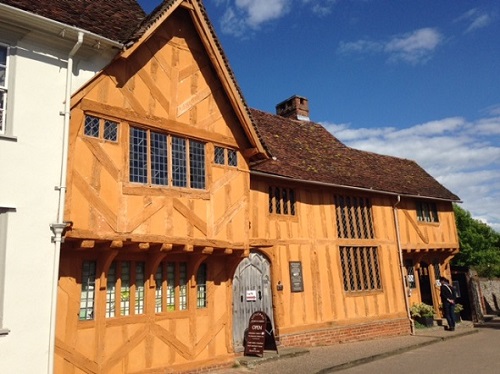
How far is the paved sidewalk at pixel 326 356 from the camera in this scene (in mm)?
10391

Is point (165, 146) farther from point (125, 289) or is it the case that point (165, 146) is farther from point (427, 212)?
point (427, 212)

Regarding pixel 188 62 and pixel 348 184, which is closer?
pixel 188 62

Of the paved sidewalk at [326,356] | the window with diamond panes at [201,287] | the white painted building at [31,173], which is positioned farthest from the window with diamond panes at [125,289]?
the paved sidewalk at [326,356]

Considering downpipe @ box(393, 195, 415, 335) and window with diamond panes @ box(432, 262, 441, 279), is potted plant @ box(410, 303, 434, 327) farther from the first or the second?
window with diamond panes @ box(432, 262, 441, 279)

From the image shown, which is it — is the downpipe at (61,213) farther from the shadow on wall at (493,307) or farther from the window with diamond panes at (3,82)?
the shadow on wall at (493,307)

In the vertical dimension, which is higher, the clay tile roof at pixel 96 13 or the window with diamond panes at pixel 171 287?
the clay tile roof at pixel 96 13

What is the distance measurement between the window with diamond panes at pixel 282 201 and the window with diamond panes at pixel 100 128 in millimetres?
5976

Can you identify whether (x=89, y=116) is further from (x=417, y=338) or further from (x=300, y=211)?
(x=417, y=338)

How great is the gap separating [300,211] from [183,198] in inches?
221

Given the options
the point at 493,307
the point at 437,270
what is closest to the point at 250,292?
the point at 437,270

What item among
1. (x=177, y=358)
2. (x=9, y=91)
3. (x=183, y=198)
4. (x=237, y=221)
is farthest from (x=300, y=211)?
(x=9, y=91)

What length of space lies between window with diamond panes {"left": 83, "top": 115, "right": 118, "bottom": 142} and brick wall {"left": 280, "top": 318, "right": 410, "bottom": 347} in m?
7.55

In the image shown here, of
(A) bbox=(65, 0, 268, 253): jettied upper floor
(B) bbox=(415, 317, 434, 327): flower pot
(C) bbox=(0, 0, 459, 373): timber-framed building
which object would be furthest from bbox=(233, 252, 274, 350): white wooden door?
(B) bbox=(415, 317, 434, 327): flower pot

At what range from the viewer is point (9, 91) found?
7582 mm
